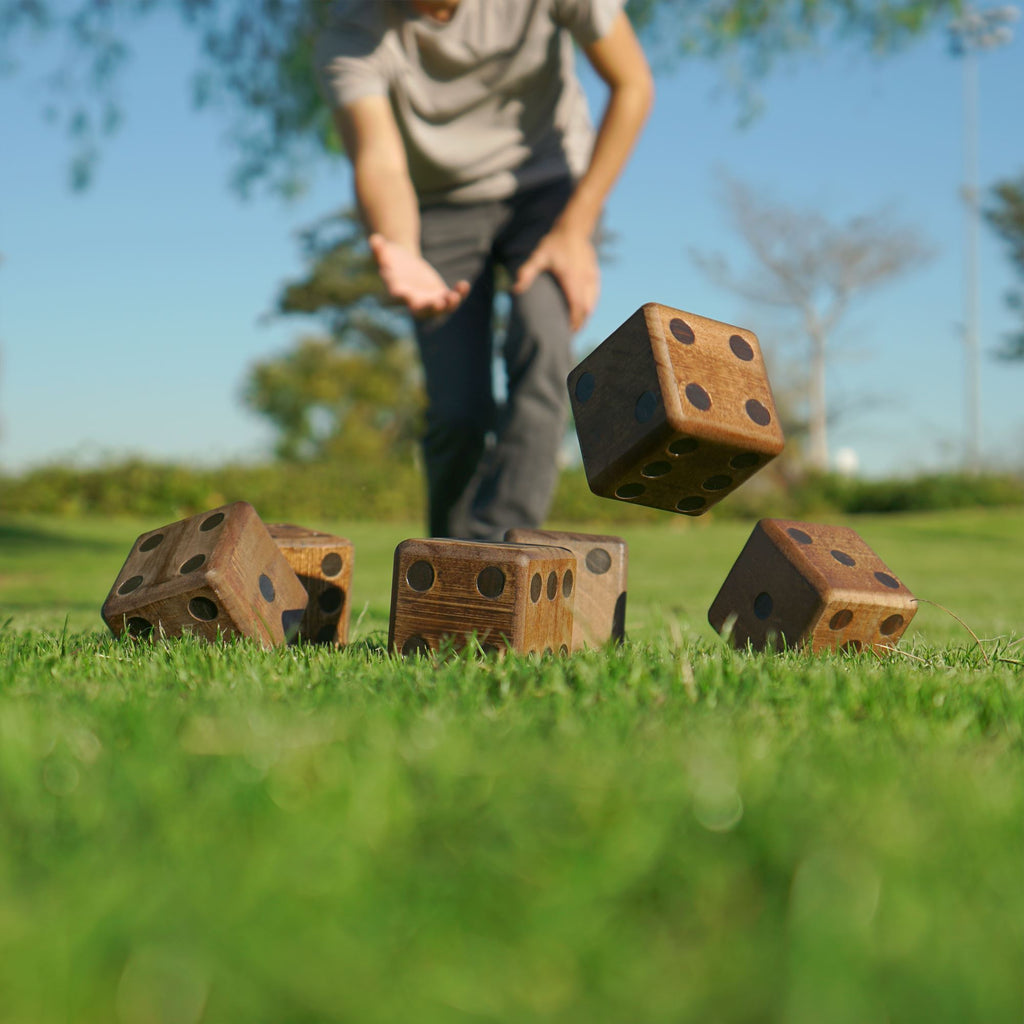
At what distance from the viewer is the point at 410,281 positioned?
375cm

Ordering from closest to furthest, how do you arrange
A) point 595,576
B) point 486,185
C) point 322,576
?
point 595,576, point 322,576, point 486,185

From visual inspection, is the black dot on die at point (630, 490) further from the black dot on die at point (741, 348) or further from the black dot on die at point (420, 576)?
the black dot on die at point (420, 576)

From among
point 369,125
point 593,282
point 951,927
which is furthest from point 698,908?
point 369,125

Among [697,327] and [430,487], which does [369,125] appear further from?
[697,327]

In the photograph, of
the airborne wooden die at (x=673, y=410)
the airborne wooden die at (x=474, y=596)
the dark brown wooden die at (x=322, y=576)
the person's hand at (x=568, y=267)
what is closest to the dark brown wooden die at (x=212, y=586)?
the dark brown wooden die at (x=322, y=576)

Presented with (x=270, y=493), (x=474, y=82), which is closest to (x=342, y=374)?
(x=270, y=493)

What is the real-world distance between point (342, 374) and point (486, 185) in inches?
1158

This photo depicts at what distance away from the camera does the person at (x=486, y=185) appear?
3994 mm

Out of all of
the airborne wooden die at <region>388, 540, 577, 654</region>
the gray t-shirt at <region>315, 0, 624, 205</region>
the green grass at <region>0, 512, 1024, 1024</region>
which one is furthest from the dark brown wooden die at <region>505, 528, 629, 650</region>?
the gray t-shirt at <region>315, 0, 624, 205</region>

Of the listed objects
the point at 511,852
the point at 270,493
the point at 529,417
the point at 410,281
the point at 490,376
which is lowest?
the point at 270,493

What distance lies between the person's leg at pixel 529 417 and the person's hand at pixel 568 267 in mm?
37

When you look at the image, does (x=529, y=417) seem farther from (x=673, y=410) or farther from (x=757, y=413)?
(x=673, y=410)

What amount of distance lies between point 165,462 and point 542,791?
2234 cm

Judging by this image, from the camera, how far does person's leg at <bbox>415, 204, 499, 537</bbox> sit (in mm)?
4230
